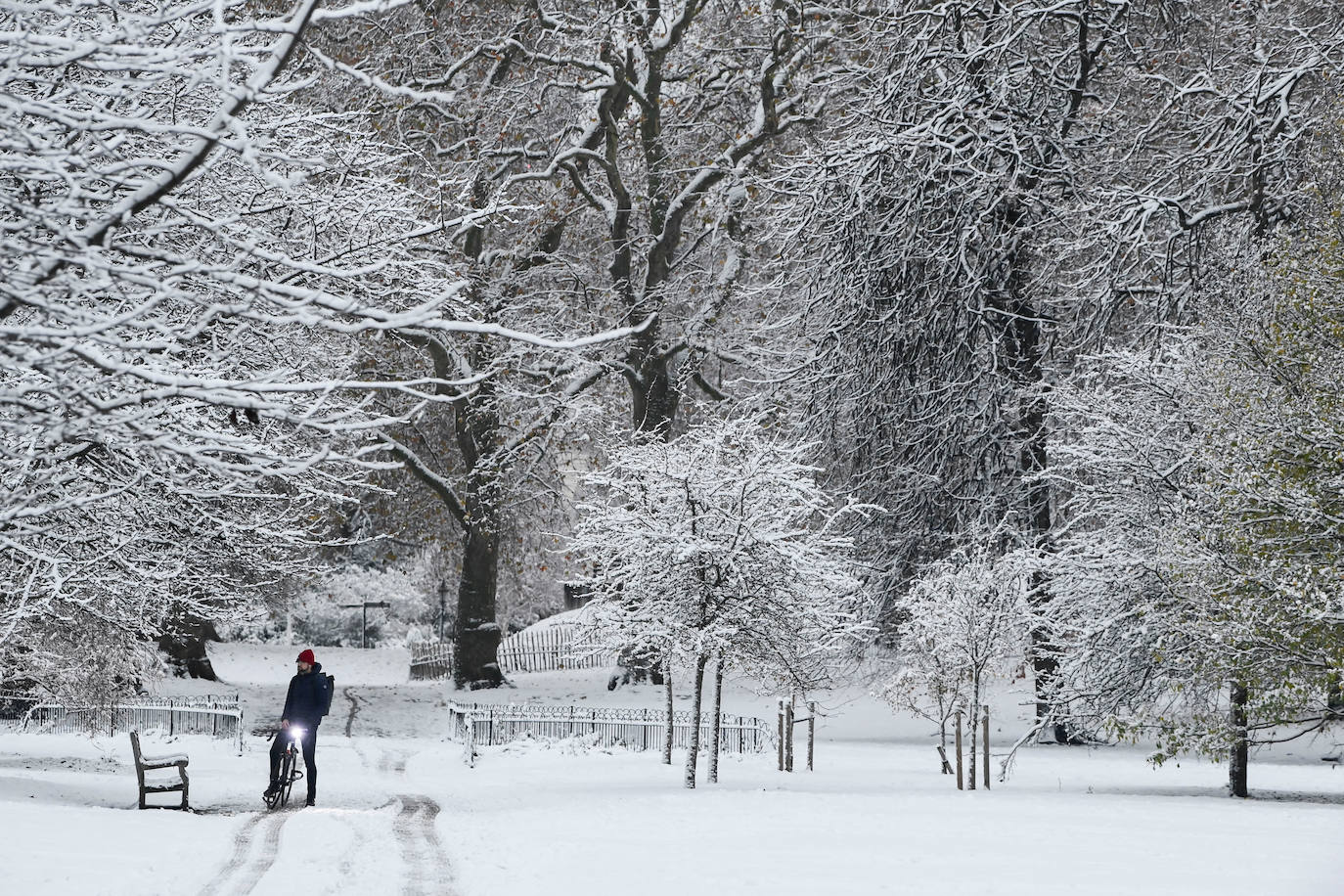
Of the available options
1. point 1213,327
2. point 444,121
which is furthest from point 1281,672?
point 444,121

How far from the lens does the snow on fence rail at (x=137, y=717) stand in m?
22.0

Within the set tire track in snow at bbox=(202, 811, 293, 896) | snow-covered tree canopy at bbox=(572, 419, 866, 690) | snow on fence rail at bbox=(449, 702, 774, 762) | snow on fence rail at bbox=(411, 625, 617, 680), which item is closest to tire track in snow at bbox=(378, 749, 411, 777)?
snow on fence rail at bbox=(449, 702, 774, 762)

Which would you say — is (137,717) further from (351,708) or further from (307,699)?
(307,699)

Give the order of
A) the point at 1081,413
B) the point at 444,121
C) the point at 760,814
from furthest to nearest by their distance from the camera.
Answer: the point at 444,121, the point at 1081,413, the point at 760,814

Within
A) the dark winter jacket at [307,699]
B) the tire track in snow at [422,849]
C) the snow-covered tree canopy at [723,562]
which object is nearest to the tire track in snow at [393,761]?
the tire track in snow at [422,849]

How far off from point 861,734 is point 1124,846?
15.4m

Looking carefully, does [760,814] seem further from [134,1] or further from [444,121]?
[444,121]

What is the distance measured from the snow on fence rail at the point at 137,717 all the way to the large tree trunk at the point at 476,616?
561 centimetres

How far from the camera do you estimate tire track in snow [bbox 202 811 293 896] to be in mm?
8422

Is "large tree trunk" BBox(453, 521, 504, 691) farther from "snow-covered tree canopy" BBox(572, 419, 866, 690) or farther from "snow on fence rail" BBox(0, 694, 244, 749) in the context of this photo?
"snow-covered tree canopy" BBox(572, 419, 866, 690)

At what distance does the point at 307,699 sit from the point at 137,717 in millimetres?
11859

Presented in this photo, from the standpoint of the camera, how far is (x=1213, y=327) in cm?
1441

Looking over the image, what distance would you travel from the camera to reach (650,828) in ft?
38.9

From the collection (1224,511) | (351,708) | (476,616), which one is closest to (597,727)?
(476,616)
